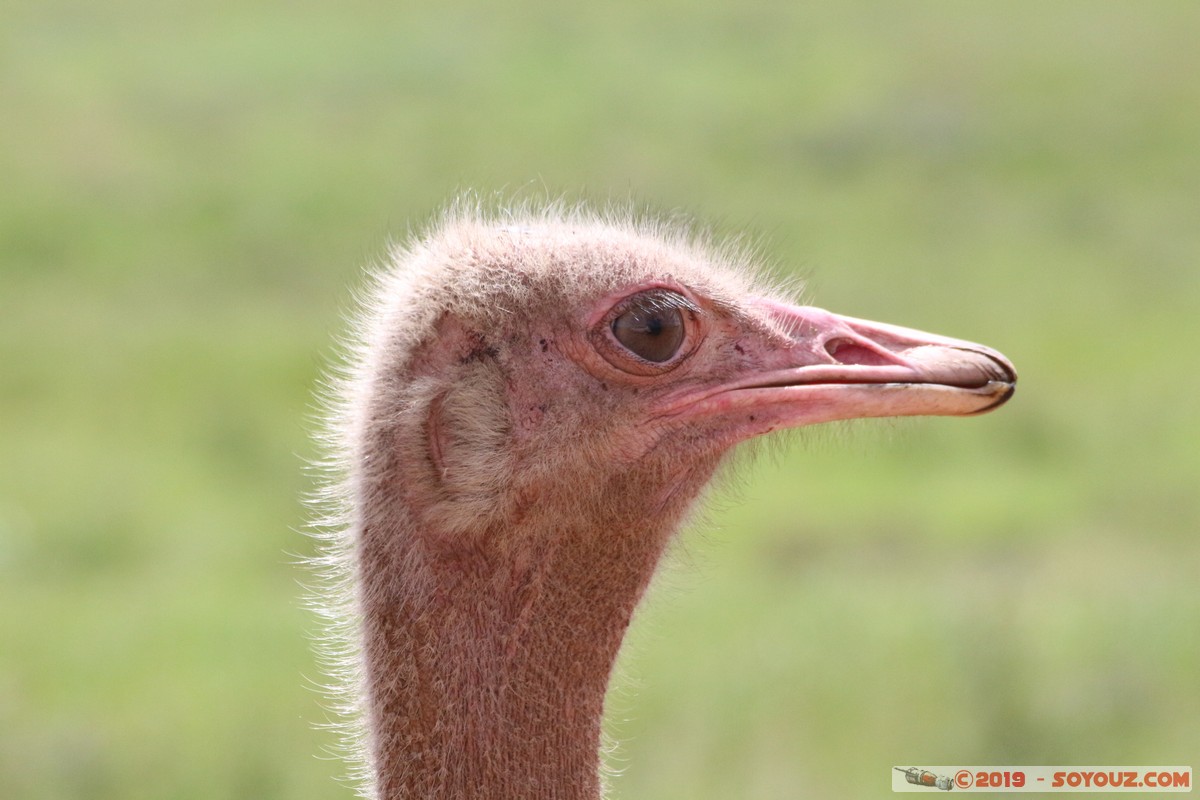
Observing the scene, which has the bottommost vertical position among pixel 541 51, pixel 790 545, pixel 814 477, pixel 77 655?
pixel 77 655

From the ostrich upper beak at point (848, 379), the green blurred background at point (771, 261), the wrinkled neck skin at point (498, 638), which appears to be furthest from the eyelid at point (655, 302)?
the green blurred background at point (771, 261)

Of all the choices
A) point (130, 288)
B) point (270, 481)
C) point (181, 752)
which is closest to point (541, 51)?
point (130, 288)

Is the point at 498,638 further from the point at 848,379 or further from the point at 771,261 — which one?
the point at 771,261

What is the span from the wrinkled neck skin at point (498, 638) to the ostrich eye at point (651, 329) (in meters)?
0.20

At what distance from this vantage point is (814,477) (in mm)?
12039

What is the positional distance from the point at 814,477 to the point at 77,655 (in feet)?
15.8

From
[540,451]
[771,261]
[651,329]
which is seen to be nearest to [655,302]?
[651,329]

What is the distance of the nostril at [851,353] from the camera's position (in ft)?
10.7

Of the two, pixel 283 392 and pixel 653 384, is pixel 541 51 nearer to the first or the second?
pixel 283 392

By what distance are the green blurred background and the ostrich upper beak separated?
11.6 inches

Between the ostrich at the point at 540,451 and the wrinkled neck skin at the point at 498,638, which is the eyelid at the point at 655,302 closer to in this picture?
the ostrich at the point at 540,451

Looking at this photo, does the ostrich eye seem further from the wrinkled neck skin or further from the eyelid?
the wrinkled neck skin

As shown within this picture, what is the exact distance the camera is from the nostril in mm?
3248

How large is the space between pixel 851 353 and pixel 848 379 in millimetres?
109
